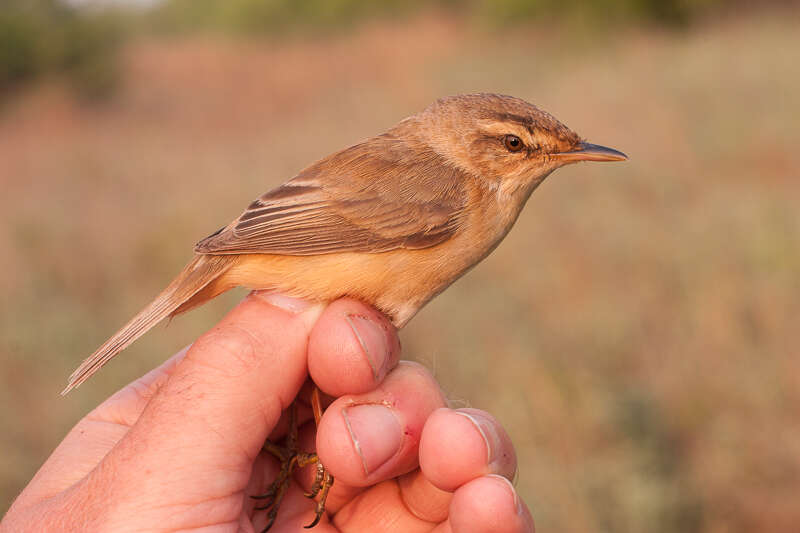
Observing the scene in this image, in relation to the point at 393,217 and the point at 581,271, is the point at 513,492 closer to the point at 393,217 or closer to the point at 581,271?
the point at 393,217

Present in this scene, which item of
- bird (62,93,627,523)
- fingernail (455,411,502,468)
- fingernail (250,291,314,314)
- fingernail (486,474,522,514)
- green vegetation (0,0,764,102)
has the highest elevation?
green vegetation (0,0,764,102)

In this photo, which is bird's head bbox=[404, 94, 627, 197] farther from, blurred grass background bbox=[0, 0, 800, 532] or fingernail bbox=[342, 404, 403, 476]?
blurred grass background bbox=[0, 0, 800, 532]

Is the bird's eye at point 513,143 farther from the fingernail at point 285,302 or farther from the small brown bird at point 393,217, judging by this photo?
the fingernail at point 285,302

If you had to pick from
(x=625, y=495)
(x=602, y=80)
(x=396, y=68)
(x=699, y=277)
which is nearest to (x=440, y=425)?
(x=625, y=495)

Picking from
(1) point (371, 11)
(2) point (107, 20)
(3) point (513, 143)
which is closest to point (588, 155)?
(3) point (513, 143)

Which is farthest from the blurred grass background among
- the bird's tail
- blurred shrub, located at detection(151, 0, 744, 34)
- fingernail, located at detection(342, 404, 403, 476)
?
blurred shrub, located at detection(151, 0, 744, 34)

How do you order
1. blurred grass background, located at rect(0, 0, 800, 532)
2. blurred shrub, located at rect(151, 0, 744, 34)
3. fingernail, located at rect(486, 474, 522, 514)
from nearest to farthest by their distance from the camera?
fingernail, located at rect(486, 474, 522, 514) < blurred grass background, located at rect(0, 0, 800, 532) < blurred shrub, located at rect(151, 0, 744, 34)

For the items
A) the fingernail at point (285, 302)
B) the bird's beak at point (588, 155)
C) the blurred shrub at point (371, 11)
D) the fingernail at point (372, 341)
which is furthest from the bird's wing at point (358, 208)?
the blurred shrub at point (371, 11)
